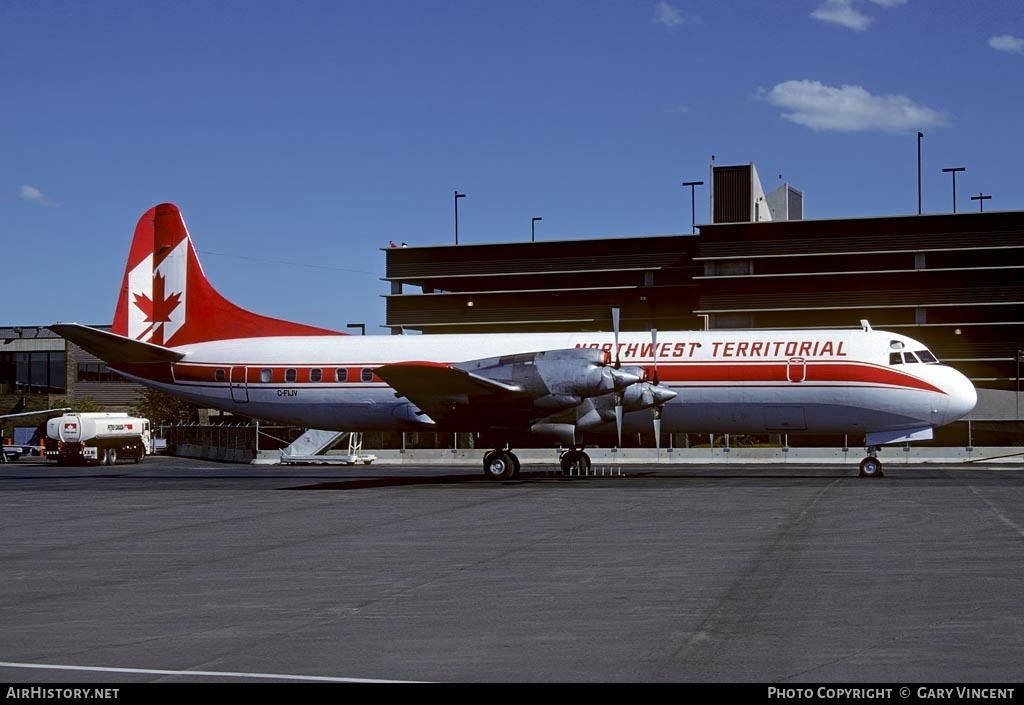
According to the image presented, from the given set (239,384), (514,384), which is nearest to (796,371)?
(514,384)

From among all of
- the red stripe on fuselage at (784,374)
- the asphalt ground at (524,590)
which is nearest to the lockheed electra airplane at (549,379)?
the red stripe on fuselage at (784,374)

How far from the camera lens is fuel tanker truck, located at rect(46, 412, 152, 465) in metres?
58.3

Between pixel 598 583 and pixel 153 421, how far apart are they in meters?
82.2

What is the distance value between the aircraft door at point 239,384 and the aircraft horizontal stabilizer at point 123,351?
7.45 ft

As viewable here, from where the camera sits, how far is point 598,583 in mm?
14250

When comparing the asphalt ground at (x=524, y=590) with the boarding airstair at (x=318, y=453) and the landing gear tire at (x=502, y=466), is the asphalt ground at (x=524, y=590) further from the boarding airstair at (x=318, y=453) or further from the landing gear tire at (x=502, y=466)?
the boarding airstair at (x=318, y=453)

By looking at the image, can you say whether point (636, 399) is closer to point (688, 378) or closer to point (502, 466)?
point (688, 378)

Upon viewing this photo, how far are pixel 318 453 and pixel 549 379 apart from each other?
81.8ft

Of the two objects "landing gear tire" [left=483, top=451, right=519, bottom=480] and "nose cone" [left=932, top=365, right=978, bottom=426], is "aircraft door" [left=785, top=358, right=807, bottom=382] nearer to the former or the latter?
"nose cone" [left=932, top=365, right=978, bottom=426]

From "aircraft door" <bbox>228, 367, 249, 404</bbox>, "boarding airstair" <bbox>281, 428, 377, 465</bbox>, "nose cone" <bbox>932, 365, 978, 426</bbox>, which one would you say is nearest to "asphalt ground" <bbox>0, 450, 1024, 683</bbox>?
"nose cone" <bbox>932, 365, 978, 426</bbox>

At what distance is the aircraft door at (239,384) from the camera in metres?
39.9

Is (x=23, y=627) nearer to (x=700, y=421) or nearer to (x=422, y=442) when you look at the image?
(x=700, y=421)

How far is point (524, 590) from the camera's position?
45.1ft
